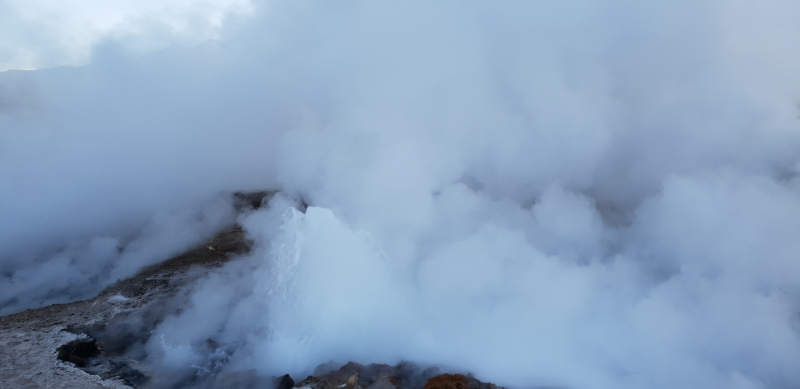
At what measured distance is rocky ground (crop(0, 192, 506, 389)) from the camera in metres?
4.46

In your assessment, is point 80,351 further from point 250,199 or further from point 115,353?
point 250,199

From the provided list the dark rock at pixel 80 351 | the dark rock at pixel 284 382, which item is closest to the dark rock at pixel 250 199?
the dark rock at pixel 80 351

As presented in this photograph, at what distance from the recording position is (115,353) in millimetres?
5277

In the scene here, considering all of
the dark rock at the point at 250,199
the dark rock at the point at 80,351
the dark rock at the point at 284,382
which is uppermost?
the dark rock at the point at 250,199

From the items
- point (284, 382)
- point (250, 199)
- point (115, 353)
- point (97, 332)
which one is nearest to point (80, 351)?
point (115, 353)

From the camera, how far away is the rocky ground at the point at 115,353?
446cm

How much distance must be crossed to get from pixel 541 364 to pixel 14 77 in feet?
59.9

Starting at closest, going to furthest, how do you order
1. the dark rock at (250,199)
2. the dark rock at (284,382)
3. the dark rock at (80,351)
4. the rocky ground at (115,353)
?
the rocky ground at (115,353) < the dark rock at (284,382) < the dark rock at (80,351) < the dark rock at (250,199)

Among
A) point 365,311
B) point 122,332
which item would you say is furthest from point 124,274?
point 365,311

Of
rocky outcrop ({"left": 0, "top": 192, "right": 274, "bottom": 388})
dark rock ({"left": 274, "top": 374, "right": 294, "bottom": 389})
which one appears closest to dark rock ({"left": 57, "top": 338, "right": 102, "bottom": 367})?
rocky outcrop ({"left": 0, "top": 192, "right": 274, "bottom": 388})

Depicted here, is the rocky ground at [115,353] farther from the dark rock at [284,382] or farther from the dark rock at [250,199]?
the dark rock at [250,199]

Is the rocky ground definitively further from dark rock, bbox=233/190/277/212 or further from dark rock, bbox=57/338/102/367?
dark rock, bbox=233/190/277/212

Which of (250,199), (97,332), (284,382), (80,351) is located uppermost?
(250,199)

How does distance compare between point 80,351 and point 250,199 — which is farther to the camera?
point 250,199
